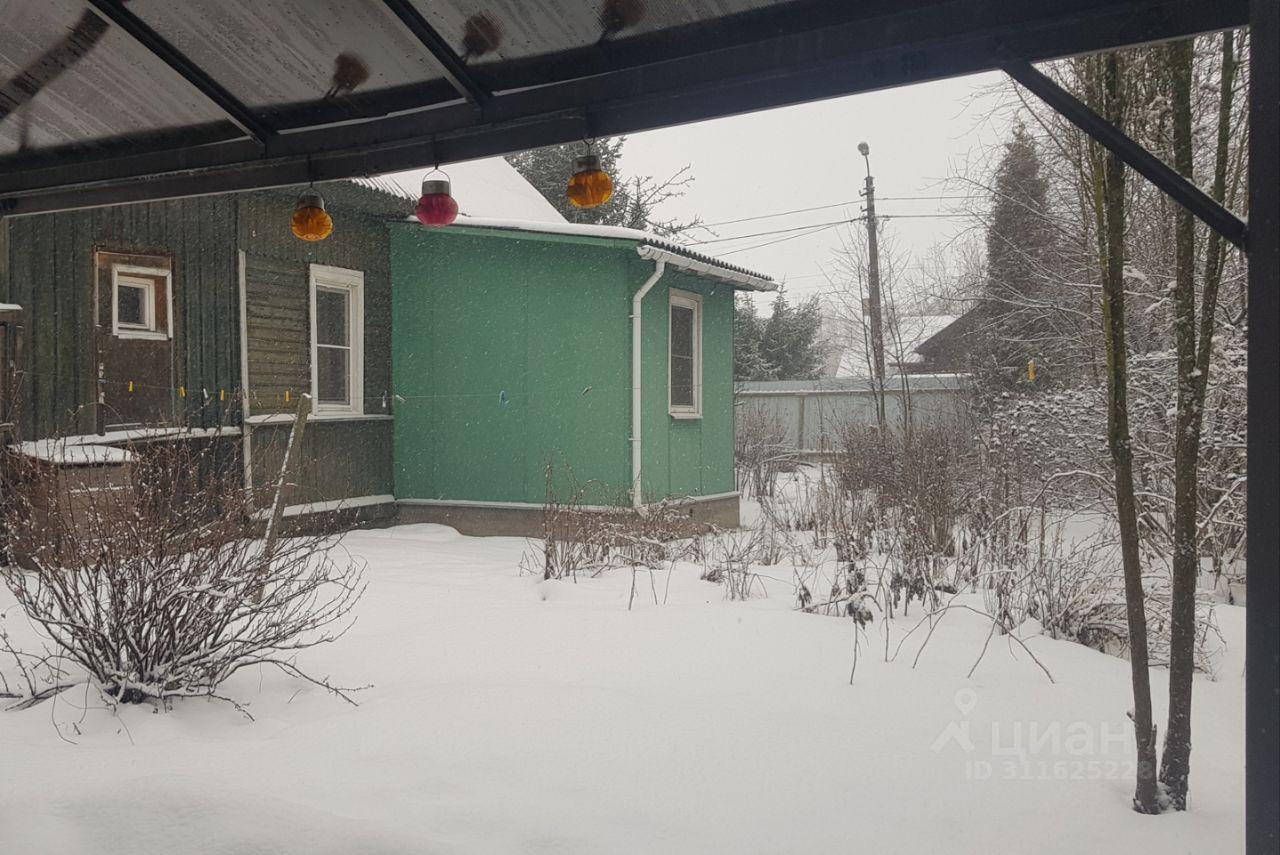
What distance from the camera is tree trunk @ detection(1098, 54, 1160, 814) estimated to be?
2932mm

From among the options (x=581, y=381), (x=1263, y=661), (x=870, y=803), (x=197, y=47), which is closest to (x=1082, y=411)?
(x=581, y=381)

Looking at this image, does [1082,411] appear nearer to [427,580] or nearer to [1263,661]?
[427,580]

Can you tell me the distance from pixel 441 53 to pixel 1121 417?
95.9 inches

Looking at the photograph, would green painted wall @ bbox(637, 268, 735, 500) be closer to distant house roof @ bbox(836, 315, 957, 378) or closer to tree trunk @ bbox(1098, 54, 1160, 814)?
distant house roof @ bbox(836, 315, 957, 378)

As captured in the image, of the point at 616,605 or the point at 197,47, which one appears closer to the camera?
the point at 197,47

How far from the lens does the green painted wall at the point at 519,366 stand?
31.0ft

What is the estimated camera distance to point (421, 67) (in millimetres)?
3021

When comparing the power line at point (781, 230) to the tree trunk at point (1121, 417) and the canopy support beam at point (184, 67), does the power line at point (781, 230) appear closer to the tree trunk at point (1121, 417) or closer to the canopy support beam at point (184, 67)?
the canopy support beam at point (184, 67)

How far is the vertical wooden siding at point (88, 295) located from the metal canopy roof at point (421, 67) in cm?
364

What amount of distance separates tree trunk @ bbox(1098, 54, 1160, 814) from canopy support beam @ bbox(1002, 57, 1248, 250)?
2.11 feet

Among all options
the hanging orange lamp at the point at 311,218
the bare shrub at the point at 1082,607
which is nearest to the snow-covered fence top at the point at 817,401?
A: the bare shrub at the point at 1082,607

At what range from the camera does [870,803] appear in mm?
3072

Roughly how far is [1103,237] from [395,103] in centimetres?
245

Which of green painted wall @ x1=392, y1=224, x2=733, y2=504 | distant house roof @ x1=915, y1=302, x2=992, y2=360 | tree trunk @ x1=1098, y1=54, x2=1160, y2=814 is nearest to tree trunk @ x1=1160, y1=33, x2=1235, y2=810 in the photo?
tree trunk @ x1=1098, y1=54, x2=1160, y2=814
